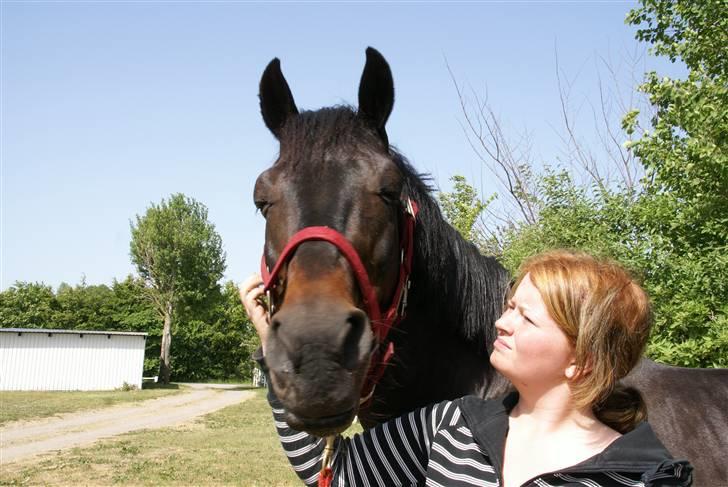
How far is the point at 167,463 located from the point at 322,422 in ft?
33.0

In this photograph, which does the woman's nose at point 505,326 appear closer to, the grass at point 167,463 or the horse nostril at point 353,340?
the horse nostril at point 353,340

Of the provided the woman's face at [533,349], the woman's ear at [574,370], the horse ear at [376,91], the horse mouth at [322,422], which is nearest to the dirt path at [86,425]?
the horse ear at [376,91]

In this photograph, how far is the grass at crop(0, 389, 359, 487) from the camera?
912 centimetres

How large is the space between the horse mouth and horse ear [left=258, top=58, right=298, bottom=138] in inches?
56.5

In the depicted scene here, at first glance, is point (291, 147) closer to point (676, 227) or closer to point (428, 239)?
point (428, 239)

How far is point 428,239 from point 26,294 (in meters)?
56.7

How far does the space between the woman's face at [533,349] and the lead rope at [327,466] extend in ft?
2.05

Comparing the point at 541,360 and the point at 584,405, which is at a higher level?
the point at 541,360

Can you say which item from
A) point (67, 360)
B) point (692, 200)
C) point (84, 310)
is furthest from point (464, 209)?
point (84, 310)

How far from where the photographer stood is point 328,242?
2.05m

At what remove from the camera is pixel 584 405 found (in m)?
1.73

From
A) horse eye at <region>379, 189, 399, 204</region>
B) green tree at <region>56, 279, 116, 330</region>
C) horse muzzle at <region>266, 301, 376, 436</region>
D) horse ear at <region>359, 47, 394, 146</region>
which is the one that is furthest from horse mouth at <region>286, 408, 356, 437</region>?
green tree at <region>56, 279, 116, 330</region>

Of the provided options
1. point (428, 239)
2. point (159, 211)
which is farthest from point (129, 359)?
point (428, 239)

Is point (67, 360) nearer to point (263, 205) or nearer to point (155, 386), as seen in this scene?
point (155, 386)
